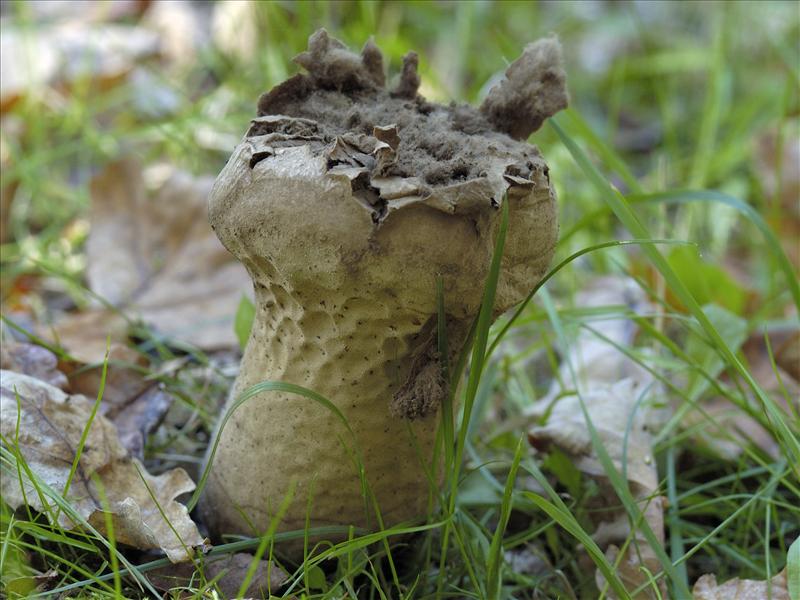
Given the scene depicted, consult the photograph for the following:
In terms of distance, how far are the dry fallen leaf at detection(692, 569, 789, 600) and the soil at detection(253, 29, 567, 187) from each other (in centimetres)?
70

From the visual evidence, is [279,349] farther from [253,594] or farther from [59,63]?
[59,63]

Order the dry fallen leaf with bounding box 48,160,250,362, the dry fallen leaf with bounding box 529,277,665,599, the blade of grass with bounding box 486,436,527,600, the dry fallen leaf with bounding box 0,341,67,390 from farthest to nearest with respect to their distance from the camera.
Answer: the dry fallen leaf with bounding box 48,160,250,362 → the dry fallen leaf with bounding box 0,341,67,390 → the dry fallen leaf with bounding box 529,277,665,599 → the blade of grass with bounding box 486,436,527,600

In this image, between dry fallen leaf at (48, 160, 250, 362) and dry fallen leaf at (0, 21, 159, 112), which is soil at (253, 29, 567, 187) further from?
dry fallen leaf at (0, 21, 159, 112)

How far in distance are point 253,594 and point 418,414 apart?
38 centimetres

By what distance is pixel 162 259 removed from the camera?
8.29 ft

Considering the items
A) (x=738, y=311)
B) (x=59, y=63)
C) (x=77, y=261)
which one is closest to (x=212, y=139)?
(x=77, y=261)

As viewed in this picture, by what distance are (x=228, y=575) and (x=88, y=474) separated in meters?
0.28

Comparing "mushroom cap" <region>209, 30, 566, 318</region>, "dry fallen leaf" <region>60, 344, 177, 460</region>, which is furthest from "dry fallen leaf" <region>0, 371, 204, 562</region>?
"mushroom cap" <region>209, 30, 566, 318</region>

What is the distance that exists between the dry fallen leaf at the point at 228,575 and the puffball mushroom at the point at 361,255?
0.21ft

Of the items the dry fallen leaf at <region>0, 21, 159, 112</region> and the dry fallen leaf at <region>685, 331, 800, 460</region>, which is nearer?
the dry fallen leaf at <region>685, 331, 800, 460</region>

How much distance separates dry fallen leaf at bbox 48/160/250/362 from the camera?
7.51 ft

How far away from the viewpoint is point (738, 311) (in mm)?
2314

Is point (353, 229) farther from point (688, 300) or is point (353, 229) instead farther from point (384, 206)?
point (688, 300)

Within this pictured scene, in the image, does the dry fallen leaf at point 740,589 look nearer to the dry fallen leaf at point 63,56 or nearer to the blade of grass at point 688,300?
the blade of grass at point 688,300
